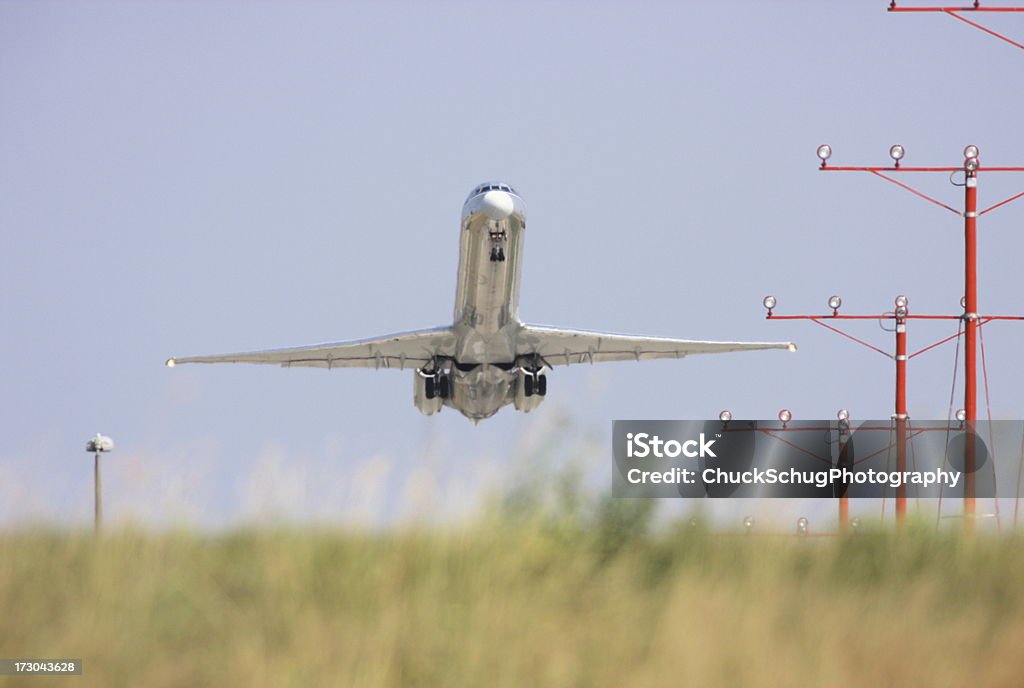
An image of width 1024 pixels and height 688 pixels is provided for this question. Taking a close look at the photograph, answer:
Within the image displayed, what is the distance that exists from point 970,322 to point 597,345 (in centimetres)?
1353

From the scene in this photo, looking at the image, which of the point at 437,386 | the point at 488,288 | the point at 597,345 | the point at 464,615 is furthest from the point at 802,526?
the point at 437,386

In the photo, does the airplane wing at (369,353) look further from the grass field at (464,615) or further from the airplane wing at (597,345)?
the grass field at (464,615)

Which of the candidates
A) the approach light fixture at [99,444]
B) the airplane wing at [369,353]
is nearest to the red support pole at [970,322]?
the airplane wing at [369,353]

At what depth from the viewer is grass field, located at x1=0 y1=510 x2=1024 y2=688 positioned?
866 cm

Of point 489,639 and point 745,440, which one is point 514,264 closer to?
point 745,440

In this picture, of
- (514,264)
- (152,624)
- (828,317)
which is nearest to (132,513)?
(152,624)

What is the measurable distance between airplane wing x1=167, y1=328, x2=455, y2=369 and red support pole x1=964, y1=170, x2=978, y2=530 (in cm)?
1404

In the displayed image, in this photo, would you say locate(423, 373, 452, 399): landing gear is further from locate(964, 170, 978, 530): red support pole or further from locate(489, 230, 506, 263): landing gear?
locate(964, 170, 978, 530): red support pole

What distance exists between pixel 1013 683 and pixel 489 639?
13.7 feet

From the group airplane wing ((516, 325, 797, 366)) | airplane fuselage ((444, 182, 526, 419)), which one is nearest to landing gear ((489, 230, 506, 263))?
airplane fuselage ((444, 182, 526, 419))

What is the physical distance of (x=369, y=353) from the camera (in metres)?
37.9

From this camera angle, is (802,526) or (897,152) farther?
(897,152)

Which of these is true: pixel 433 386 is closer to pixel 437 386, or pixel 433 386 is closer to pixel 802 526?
pixel 437 386

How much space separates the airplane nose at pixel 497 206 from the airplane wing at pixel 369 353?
17.2 ft
